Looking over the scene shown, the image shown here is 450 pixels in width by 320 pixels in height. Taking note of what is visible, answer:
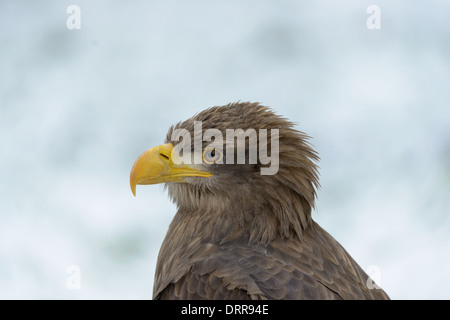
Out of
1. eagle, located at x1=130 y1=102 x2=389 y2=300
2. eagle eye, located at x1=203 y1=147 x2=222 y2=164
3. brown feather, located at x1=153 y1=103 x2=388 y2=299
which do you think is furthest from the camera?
eagle eye, located at x1=203 y1=147 x2=222 y2=164

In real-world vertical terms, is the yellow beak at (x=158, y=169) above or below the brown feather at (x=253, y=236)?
above

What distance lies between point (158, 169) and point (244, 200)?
0.51m

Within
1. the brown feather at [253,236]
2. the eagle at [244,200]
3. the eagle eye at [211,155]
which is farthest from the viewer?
the eagle eye at [211,155]

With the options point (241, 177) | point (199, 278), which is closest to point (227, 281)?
point (199, 278)

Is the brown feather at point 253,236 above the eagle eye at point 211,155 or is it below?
below

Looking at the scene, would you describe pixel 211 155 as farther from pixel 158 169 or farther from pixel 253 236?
pixel 253 236

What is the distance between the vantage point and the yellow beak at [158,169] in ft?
11.8

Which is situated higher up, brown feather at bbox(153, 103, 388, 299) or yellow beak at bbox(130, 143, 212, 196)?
yellow beak at bbox(130, 143, 212, 196)

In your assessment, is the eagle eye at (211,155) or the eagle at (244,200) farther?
the eagle eye at (211,155)

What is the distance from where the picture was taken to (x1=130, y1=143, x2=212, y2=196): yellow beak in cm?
359

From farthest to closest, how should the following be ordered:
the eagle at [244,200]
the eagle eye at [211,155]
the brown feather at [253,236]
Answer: the eagle eye at [211,155] → the eagle at [244,200] → the brown feather at [253,236]
